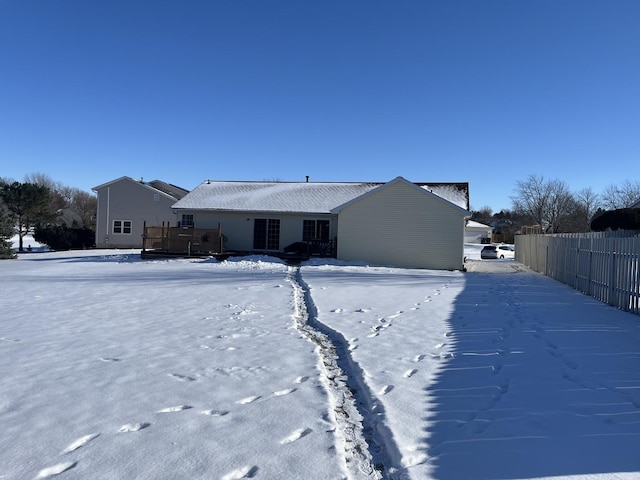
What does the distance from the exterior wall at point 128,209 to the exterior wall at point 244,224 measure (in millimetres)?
9777

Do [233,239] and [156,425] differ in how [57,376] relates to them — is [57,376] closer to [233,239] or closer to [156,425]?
[156,425]

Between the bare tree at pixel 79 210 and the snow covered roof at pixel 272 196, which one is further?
the bare tree at pixel 79 210

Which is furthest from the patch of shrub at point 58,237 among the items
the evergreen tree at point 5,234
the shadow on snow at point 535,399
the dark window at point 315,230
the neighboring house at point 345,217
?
the shadow on snow at point 535,399

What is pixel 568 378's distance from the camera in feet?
17.4

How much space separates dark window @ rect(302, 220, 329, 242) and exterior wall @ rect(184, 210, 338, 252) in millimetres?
220

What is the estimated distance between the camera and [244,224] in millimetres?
27016

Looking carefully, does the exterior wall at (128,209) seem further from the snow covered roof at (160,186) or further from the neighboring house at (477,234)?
the neighboring house at (477,234)

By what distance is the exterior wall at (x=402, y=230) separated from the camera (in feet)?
73.7

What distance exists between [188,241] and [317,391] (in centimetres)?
2114

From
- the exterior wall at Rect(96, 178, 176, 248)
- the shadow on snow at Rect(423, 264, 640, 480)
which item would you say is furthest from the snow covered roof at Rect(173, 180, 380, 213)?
the shadow on snow at Rect(423, 264, 640, 480)

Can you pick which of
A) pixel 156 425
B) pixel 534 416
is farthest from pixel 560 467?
pixel 156 425

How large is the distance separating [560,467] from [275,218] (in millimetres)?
23780

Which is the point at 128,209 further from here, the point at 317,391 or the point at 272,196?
the point at 317,391

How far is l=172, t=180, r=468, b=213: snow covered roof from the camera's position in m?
26.5
